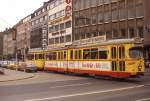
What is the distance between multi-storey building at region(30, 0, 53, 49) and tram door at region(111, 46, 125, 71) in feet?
220

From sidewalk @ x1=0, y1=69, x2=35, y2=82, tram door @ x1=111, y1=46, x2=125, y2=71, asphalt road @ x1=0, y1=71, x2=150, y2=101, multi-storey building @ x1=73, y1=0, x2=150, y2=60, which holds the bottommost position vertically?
asphalt road @ x1=0, y1=71, x2=150, y2=101

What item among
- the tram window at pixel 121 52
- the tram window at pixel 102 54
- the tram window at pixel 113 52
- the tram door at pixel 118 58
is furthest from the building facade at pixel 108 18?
the tram window at pixel 121 52

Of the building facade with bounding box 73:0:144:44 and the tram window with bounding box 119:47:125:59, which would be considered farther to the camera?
the building facade with bounding box 73:0:144:44

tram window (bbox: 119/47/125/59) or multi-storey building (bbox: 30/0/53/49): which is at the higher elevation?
multi-storey building (bbox: 30/0/53/49)

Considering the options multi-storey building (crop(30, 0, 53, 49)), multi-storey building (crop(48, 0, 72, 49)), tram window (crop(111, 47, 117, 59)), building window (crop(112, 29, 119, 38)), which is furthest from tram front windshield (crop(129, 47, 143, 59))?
multi-storey building (crop(30, 0, 53, 49))

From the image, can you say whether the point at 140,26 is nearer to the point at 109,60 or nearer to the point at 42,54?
the point at 42,54

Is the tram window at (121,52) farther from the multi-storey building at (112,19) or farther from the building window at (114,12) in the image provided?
the building window at (114,12)

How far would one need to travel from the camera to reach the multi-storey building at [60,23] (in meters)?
80.2

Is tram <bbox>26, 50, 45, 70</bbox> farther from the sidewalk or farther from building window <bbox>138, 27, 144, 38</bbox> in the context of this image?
building window <bbox>138, 27, 144, 38</bbox>

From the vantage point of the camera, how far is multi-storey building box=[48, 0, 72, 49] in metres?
80.2

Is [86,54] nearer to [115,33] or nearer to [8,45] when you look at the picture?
[115,33]

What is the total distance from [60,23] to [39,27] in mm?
19598

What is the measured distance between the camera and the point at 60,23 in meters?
86.9

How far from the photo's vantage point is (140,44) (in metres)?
27.6
